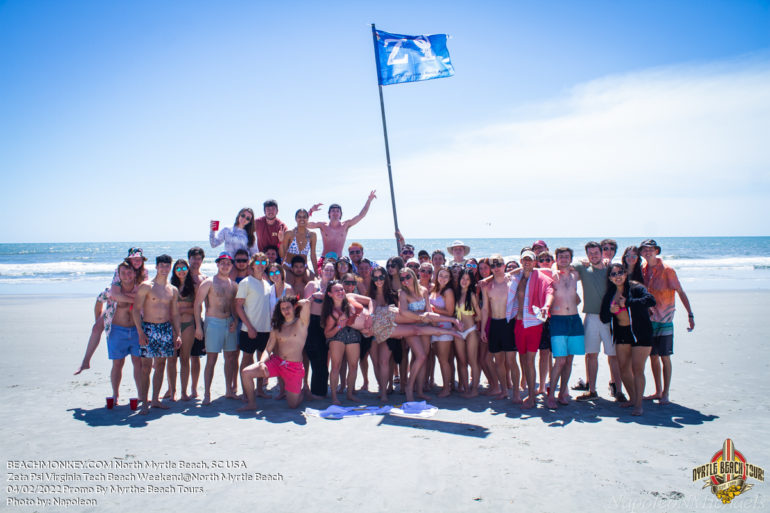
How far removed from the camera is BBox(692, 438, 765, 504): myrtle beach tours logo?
11.7 ft

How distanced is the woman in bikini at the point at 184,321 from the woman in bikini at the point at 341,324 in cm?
174

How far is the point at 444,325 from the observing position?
6168 mm

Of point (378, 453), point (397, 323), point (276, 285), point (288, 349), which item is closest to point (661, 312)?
point (397, 323)

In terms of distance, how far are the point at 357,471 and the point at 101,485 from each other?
210cm

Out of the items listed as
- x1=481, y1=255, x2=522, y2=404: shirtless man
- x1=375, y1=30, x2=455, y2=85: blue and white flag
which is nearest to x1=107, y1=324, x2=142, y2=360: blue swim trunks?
x1=481, y1=255, x2=522, y2=404: shirtless man

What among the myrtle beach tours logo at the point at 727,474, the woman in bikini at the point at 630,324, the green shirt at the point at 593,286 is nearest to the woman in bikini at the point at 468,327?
the green shirt at the point at 593,286

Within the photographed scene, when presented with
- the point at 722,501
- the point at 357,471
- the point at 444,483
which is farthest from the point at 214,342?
the point at 722,501

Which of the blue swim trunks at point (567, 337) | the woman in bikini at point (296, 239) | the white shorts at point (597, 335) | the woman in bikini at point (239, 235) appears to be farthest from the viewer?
the woman in bikini at point (296, 239)

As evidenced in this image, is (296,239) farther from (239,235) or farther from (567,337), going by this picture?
(567,337)

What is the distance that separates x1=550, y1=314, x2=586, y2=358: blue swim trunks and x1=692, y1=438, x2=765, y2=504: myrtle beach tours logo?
1.74 m

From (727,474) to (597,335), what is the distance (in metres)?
2.14

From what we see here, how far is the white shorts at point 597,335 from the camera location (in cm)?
578

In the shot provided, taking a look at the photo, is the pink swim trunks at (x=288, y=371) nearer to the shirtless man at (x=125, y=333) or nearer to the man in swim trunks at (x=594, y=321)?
the shirtless man at (x=125, y=333)

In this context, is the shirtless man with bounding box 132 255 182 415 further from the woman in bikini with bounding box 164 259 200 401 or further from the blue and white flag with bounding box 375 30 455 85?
the blue and white flag with bounding box 375 30 455 85
